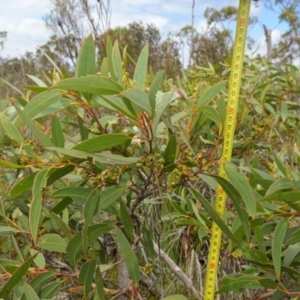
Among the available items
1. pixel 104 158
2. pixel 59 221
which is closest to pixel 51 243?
pixel 59 221

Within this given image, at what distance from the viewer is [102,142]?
81cm

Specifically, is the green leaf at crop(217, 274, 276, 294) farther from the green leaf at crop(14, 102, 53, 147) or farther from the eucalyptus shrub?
the green leaf at crop(14, 102, 53, 147)

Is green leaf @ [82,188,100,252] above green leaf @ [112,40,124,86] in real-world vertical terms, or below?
below

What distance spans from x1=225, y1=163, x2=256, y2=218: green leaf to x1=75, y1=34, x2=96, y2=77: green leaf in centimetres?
32

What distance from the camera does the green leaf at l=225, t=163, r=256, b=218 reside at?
0.85 metres

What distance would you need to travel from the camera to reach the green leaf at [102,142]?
797mm

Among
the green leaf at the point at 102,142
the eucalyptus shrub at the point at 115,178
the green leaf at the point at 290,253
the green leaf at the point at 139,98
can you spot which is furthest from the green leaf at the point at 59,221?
the green leaf at the point at 290,253

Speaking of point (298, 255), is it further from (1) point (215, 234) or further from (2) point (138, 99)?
(2) point (138, 99)

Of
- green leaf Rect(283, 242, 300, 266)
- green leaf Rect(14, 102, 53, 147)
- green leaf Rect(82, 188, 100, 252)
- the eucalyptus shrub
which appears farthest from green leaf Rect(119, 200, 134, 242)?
green leaf Rect(283, 242, 300, 266)

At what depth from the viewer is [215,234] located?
1080 millimetres

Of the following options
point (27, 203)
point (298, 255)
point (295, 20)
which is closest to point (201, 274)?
point (298, 255)

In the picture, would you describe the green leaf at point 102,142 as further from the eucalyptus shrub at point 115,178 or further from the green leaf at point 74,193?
the green leaf at point 74,193

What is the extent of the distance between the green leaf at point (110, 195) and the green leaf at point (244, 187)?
21cm

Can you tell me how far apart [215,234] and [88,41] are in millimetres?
528
